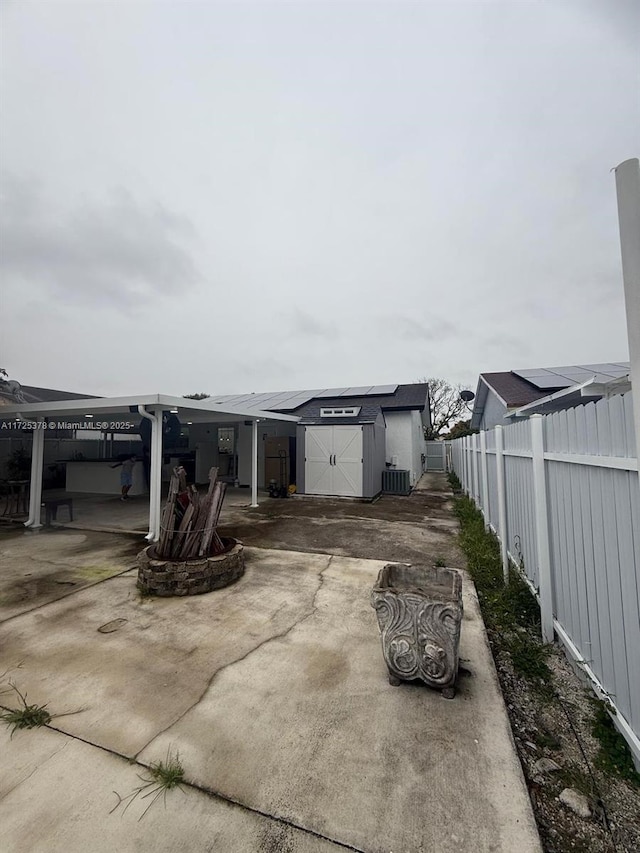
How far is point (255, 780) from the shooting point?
5.16 ft

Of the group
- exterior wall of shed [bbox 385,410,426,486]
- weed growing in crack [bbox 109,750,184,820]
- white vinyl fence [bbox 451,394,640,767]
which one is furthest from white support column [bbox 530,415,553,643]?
exterior wall of shed [bbox 385,410,426,486]

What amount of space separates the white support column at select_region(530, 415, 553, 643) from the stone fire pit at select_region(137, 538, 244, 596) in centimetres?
311

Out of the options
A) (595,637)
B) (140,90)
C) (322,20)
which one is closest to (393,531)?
(595,637)

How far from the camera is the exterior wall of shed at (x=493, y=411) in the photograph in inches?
401

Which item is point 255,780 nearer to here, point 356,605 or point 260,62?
point 356,605

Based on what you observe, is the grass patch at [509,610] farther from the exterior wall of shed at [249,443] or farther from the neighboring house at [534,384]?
the exterior wall of shed at [249,443]

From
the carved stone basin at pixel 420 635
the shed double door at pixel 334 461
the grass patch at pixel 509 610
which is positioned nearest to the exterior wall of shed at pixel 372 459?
the shed double door at pixel 334 461

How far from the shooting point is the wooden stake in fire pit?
398 centimetres

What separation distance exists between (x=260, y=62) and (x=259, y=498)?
1012 cm

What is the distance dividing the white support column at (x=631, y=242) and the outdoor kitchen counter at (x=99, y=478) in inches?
475

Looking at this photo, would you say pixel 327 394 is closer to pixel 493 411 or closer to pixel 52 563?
pixel 493 411

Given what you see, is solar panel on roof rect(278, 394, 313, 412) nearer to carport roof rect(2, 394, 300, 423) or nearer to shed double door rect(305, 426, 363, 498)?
shed double door rect(305, 426, 363, 498)

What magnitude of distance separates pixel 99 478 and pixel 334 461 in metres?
8.08

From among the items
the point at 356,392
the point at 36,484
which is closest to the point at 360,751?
the point at 36,484
